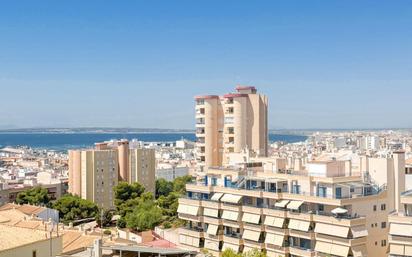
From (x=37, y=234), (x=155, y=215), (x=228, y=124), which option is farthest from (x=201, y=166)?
(x=37, y=234)

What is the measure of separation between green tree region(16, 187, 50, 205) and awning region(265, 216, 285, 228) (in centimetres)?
2921

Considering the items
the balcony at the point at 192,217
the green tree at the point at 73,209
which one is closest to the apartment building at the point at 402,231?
the balcony at the point at 192,217

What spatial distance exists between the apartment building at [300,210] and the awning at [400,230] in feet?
6.44

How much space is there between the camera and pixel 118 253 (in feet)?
61.1

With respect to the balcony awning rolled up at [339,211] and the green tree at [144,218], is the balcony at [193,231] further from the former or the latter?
the balcony awning rolled up at [339,211]

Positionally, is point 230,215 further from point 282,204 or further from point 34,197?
point 34,197

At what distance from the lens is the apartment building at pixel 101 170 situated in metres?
58.4

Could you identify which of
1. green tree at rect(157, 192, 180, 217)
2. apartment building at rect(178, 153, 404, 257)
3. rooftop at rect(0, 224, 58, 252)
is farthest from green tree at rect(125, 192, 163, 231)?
rooftop at rect(0, 224, 58, 252)

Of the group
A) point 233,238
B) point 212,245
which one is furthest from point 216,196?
point 212,245

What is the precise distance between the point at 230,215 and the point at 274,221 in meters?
3.37

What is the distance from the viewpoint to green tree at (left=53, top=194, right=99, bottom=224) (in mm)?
49531

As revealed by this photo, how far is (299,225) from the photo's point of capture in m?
30.4

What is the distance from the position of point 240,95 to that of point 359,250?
86.4ft

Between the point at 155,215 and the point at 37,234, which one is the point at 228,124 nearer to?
the point at 155,215
